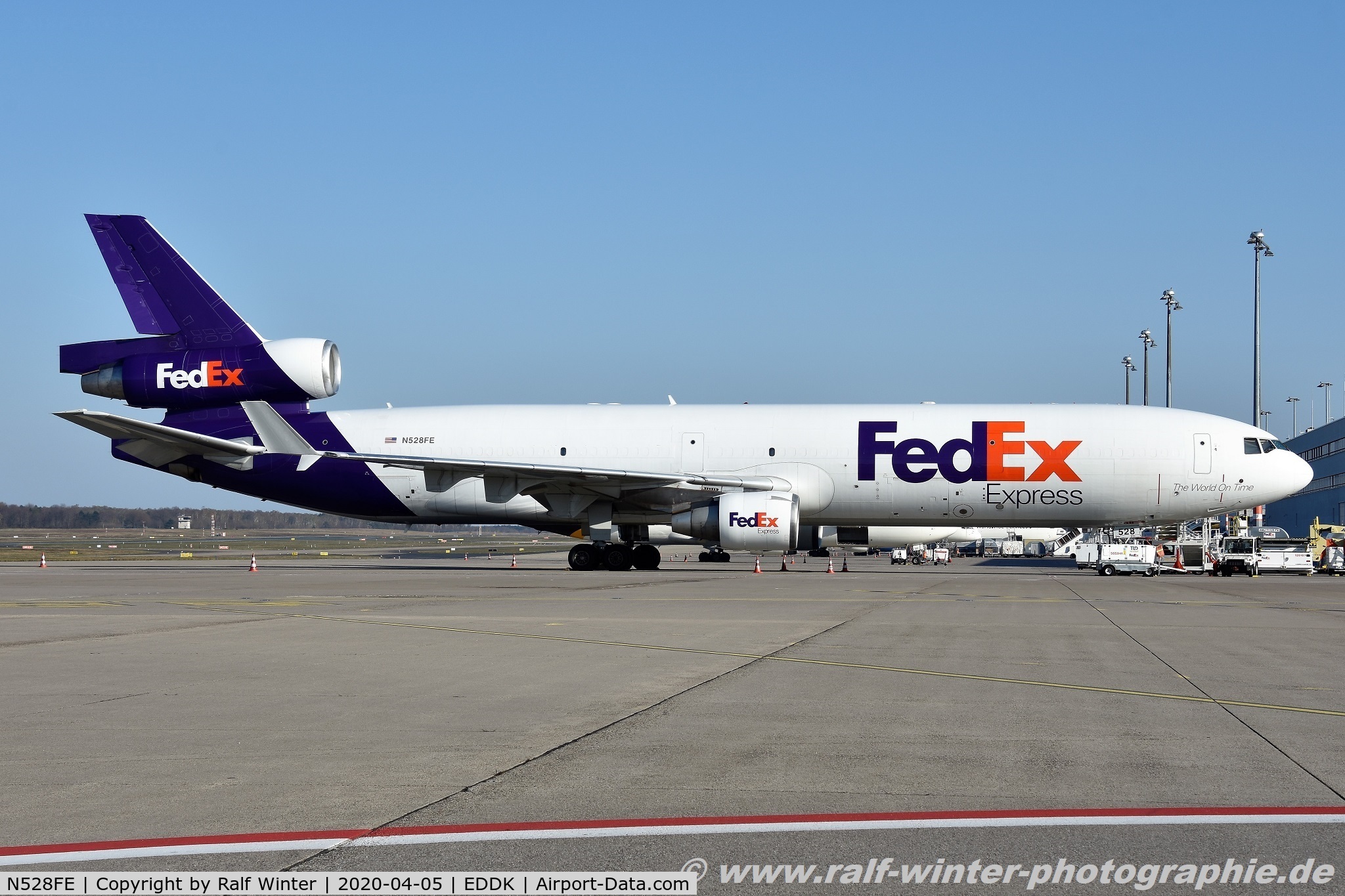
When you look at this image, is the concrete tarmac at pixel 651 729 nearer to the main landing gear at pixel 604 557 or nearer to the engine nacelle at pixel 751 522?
the engine nacelle at pixel 751 522

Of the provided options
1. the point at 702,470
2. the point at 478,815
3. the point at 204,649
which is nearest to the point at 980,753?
the point at 478,815

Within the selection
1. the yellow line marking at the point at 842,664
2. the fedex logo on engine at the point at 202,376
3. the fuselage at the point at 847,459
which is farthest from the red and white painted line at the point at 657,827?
the fedex logo on engine at the point at 202,376

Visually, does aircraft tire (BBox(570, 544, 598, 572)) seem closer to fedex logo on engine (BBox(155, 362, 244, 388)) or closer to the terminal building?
fedex logo on engine (BBox(155, 362, 244, 388))

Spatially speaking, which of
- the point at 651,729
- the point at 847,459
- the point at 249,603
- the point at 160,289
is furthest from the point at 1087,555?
the point at 651,729

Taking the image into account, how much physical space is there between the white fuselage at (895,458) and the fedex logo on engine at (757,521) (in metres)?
2.14

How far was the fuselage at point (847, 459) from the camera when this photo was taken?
3316 cm

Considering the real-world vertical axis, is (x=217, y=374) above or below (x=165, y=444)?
above

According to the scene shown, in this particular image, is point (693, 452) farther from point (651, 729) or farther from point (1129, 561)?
point (651, 729)

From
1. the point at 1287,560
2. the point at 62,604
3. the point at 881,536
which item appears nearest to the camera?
the point at 62,604

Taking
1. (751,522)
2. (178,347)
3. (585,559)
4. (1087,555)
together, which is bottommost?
(1087,555)

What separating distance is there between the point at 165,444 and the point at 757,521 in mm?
18198

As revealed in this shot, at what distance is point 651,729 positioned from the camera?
7.73 m

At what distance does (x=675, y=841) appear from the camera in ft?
16.3

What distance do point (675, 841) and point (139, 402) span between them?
35.4m
